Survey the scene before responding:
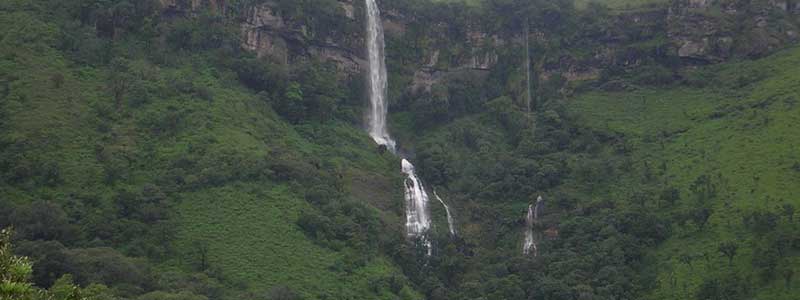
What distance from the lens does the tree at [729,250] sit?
2389 inches

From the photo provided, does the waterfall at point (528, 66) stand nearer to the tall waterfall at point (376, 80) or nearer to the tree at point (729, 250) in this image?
the tall waterfall at point (376, 80)

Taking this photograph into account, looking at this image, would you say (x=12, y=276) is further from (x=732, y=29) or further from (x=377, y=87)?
(x=732, y=29)

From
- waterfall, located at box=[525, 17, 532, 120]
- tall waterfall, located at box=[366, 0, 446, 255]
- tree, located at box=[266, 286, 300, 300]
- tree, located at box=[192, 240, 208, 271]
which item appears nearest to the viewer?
tree, located at box=[266, 286, 300, 300]

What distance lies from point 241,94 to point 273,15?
8.65 m

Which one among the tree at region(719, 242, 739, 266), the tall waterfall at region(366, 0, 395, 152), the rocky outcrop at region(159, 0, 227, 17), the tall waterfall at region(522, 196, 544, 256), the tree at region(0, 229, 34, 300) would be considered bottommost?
the tall waterfall at region(522, 196, 544, 256)

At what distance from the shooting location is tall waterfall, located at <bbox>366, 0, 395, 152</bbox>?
275 ft

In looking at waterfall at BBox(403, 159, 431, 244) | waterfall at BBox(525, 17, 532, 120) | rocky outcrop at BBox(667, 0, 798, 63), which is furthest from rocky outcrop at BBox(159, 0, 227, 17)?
rocky outcrop at BBox(667, 0, 798, 63)

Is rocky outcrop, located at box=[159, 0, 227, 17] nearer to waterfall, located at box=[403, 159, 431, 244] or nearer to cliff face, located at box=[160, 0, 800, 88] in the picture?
cliff face, located at box=[160, 0, 800, 88]

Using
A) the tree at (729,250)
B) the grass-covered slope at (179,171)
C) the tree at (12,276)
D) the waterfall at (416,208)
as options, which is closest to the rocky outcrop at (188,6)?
the grass-covered slope at (179,171)

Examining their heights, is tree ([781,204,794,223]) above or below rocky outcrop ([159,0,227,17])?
below

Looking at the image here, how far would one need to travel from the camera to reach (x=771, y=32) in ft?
269

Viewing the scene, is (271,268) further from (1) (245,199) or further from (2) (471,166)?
(2) (471,166)

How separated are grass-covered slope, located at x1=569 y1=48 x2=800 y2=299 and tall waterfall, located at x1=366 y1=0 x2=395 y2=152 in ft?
45.3

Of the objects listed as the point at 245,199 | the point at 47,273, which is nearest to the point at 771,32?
the point at 245,199
